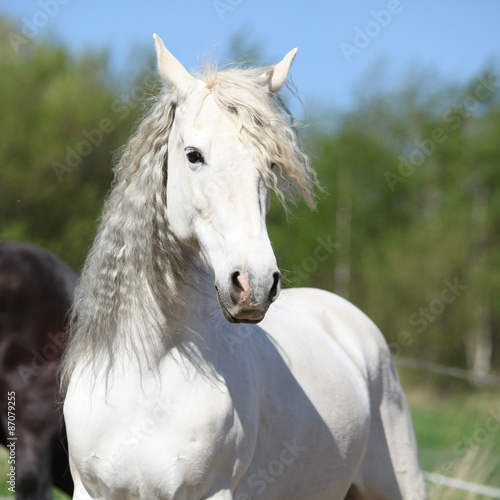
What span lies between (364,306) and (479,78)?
9.86m

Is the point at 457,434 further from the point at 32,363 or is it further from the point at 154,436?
the point at 154,436

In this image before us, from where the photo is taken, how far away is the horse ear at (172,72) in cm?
248

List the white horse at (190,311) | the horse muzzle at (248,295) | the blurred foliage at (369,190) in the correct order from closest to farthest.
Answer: the horse muzzle at (248,295)
the white horse at (190,311)
the blurred foliage at (369,190)

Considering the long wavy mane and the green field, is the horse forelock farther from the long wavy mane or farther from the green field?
the green field

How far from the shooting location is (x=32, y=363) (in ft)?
13.3

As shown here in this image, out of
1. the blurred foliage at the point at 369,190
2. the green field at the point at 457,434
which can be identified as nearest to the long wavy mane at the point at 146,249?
the green field at the point at 457,434

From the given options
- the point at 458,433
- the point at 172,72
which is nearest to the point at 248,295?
the point at 172,72

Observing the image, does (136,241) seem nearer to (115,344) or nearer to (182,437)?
(115,344)

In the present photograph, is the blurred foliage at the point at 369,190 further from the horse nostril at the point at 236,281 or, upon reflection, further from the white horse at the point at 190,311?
the horse nostril at the point at 236,281

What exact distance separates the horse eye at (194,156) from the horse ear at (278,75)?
48 centimetres

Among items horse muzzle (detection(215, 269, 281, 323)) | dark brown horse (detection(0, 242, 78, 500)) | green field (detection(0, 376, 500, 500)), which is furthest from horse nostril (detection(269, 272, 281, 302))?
green field (detection(0, 376, 500, 500))

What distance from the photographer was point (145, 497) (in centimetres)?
231

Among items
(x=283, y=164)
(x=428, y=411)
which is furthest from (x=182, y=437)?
(x=428, y=411)

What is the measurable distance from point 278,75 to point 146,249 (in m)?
0.83
